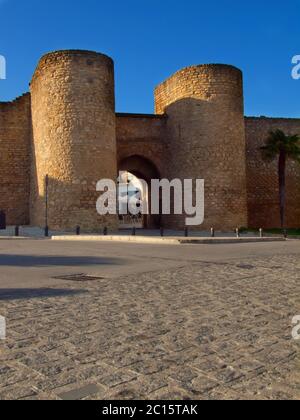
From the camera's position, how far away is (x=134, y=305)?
5.52m

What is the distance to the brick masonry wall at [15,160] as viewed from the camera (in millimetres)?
27859

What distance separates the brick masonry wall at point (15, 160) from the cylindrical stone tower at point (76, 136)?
4267 millimetres

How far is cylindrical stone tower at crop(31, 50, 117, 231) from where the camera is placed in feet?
77.4

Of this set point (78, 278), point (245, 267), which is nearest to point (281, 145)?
point (245, 267)

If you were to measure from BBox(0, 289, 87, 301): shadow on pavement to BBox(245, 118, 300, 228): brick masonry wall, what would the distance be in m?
26.4

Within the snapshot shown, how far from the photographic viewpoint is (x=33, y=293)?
628cm

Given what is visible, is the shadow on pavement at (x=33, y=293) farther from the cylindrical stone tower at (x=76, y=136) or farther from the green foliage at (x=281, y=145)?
the green foliage at (x=281, y=145)

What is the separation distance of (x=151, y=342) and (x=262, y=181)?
96.4ft

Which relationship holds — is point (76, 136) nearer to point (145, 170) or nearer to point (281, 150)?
point (145, 170)

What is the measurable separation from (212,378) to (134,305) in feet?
8.23

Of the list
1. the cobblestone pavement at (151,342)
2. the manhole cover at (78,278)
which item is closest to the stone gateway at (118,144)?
the manhole cover at (78,278)

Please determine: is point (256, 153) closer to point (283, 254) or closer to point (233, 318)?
point (283, 254)

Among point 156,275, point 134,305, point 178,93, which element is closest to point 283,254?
point 156,275

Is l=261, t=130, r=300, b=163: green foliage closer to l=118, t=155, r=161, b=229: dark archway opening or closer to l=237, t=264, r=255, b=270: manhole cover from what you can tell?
l=118, t=155, r=161, b=229: dark archway opening
